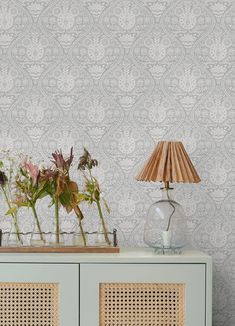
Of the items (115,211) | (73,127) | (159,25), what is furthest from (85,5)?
(115,211)

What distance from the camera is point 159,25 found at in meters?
3.05

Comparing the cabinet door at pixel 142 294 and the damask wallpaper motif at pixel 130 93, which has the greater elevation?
the damask wallpaper motif at pixel 130 93

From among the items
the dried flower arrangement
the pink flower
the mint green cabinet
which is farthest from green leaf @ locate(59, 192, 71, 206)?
the mint green cabinet

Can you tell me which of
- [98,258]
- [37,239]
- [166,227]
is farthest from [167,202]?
[37,239]

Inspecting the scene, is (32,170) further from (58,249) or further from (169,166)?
(169,166)

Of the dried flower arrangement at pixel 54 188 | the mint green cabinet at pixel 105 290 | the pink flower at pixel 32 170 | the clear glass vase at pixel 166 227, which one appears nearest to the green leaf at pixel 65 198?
the dried flower arrangement at pixel 54 188

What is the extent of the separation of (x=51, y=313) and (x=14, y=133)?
0.86 metres

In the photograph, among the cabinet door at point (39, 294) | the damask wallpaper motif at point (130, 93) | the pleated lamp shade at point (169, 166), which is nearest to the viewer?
the cabinet door at point (39, 294)

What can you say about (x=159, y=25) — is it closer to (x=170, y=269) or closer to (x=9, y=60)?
(x=9, y=60)

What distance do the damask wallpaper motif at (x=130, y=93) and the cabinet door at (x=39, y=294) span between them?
1.60ft

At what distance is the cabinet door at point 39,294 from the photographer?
261 cm

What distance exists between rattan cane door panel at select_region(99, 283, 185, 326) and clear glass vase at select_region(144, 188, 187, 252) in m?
0.19

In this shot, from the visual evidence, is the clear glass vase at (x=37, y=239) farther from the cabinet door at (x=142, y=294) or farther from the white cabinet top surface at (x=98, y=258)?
the cabinet door at (x=142, y=294)

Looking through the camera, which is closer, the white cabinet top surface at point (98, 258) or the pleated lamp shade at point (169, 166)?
the white cabinet top surface at point (98, 258)
